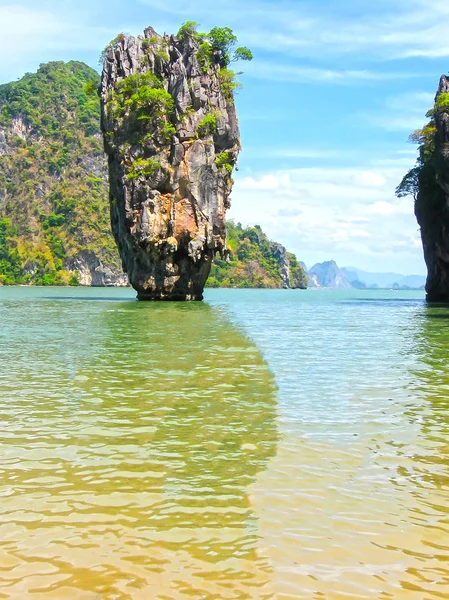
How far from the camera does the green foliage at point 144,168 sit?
42.1 metres

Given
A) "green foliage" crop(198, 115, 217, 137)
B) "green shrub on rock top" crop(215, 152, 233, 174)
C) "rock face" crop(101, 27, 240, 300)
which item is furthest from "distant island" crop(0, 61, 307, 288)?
"green foliage" crop(198, 115, 217, 137)

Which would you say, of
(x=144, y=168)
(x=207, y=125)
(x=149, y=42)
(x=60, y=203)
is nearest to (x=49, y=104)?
(x=60, y=203)

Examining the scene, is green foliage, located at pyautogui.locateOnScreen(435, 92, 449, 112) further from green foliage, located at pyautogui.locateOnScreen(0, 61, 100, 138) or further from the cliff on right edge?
green foliage, located at pyautogui.locateOnScreen(0, 61, 100, 138)

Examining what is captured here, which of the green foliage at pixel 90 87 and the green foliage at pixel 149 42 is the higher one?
the green foliage at pixel 149 42

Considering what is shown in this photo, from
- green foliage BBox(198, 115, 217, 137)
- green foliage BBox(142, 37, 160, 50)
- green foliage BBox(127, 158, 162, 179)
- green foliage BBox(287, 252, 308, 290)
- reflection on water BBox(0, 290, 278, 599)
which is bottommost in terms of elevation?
reflection on water BBox(0, 290, 278, 599)

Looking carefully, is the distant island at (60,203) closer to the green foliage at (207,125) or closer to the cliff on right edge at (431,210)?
the cliff on right edge at (431,210)

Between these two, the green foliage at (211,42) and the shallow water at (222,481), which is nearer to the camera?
the shallow water at (222,481)

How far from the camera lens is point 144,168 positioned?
4228 centimetres

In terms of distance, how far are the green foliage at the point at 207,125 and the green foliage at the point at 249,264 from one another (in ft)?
357

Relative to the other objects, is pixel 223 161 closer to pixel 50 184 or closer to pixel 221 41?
pixel 221 41

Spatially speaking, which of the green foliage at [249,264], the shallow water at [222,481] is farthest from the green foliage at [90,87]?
the green foliage at [249,264]

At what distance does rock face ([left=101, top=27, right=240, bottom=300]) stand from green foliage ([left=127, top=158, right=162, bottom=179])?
67 mm

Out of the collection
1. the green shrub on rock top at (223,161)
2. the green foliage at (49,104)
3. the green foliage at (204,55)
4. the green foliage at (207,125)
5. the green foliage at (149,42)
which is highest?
the green foliage at (49,104)

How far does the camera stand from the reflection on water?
4438 millimetres
